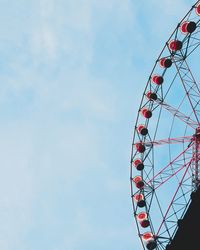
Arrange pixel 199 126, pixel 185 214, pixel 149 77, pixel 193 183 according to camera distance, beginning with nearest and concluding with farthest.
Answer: pixel 185 214 → pixel 193 183 → pixel 199 126 → pixel 149 77

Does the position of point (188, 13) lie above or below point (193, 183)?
above

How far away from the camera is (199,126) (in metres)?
38.2

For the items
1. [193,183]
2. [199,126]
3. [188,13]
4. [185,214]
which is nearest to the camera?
[185,214]

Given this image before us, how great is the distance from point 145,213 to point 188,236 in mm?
12213

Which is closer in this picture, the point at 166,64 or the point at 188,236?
the point at 188,236

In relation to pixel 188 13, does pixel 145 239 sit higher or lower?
lower

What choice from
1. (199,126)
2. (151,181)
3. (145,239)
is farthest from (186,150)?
(145,239)

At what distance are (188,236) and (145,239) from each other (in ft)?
33.6

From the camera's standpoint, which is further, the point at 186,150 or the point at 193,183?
the point at 186,150

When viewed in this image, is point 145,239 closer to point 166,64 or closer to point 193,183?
point 193,183

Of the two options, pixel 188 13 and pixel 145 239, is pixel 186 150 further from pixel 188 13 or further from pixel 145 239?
pixel 188 13

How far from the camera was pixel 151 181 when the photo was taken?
139 feet

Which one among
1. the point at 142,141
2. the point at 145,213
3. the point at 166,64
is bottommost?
the point at 145,213

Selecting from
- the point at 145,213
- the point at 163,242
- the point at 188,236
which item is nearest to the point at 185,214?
the point at 188,236
